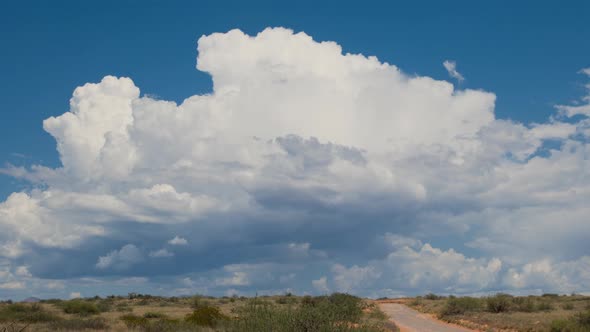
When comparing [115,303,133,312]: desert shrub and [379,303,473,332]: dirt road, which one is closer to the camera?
[379,303,473,332]: dirt road

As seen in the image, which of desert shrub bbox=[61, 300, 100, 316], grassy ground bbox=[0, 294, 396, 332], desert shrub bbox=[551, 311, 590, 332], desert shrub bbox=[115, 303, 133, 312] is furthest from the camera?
desert shrub bbox=[115, 303, 133, 312]

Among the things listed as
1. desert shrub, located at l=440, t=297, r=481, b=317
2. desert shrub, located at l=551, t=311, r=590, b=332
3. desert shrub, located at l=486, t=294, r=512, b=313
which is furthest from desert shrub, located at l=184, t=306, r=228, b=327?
desert shrub, located at l=486, t=294, r=512, b=313

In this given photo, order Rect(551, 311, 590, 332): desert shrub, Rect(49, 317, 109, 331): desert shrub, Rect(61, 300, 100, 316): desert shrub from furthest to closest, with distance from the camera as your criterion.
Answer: Rect(61, 300, 100, 316): desert shrub
Rect(49, 317, 109, 331): desert shrub
Rect(551, 311, 590, 332): desert shrub

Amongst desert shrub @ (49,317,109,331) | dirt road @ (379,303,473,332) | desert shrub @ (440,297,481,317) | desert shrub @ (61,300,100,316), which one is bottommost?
desert shrub @ (49,317,109,331)

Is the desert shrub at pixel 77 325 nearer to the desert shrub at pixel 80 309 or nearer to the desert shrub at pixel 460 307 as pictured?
the desert shrub at pixel 80 309

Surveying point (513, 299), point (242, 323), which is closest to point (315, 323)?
point (242, 323)

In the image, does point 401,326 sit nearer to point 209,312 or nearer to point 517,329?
point 517,329

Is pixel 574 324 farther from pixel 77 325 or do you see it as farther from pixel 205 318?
pixel 77 325

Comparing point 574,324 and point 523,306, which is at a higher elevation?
point 523,306

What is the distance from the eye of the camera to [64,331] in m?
33.6

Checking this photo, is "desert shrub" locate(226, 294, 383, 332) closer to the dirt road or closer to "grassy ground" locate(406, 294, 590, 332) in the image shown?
"grassy ground" locate(406, 294, 590, 332)

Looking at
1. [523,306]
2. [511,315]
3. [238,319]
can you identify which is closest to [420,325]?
[511,315]

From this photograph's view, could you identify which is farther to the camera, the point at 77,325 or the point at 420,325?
the point at 420,325

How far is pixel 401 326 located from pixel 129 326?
770 inches
